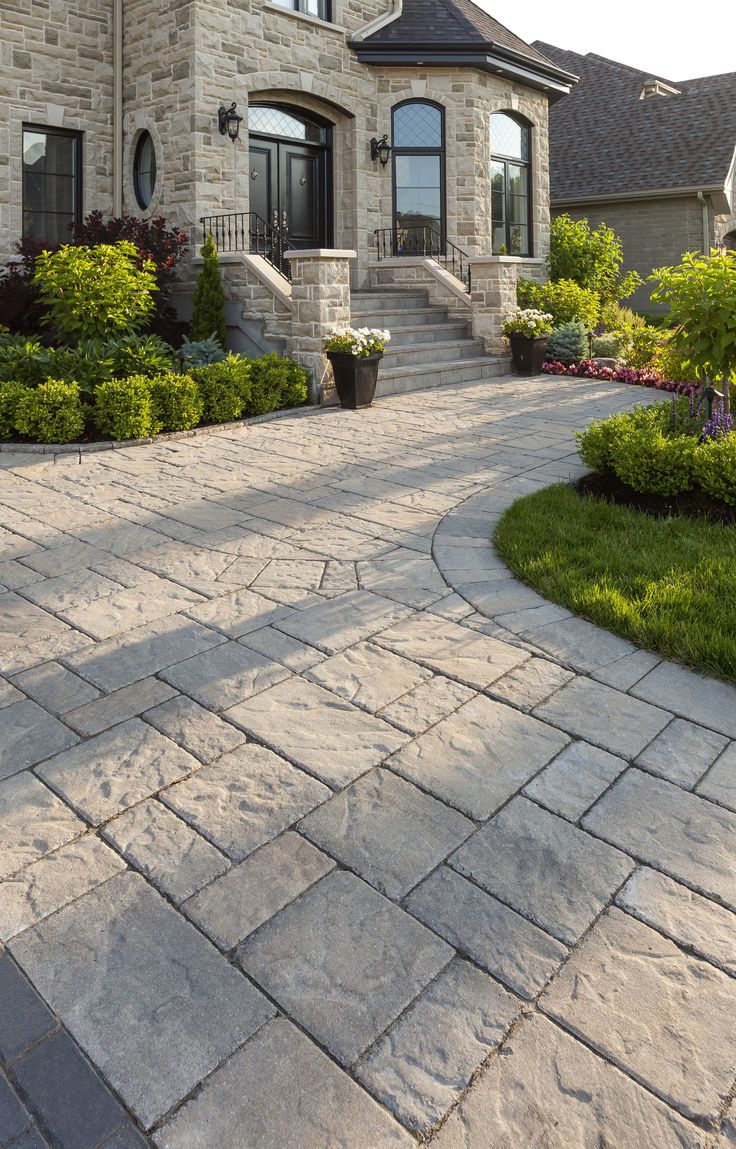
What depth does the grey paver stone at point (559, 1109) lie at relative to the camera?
1644mm

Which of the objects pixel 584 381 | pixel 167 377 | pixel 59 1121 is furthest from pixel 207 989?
pixel 584 381

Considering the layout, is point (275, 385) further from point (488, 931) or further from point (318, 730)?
point (488, 931)

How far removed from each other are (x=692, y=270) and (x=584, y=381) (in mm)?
5953

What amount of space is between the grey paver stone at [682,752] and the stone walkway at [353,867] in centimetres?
1

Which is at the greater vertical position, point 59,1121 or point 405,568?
point 405,568

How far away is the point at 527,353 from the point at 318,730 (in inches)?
390

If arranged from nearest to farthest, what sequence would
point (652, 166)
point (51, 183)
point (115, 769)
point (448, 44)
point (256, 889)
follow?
1. point (256, 889)
2. point (115, 769)
3. point (51, 183)
4. point (448, 44)
5. point (652, 166)

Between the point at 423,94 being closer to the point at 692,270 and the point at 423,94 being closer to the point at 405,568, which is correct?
the point at 692,270

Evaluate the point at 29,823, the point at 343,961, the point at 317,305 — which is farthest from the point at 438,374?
the point at 343,961

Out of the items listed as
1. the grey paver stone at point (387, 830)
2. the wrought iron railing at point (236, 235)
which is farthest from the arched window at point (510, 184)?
the grey paver stone at point (387, 830)

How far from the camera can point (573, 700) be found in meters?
3.25

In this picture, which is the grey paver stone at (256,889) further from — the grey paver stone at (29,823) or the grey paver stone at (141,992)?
the grey paver stone at (29,823)

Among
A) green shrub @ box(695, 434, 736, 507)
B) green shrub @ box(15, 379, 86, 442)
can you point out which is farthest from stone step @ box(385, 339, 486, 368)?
green shrub @ box(695, 434, 736, 507)

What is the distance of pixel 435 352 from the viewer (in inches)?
459
